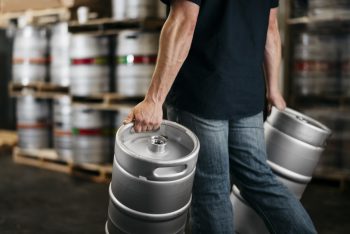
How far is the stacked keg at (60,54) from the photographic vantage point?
16.9ft

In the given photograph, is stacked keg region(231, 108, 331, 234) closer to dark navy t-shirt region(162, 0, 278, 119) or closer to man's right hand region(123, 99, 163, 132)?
dark navy t-shirt region(162, 0, 278, 119)

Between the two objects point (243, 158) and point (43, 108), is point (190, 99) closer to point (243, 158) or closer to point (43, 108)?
point (243, 158)

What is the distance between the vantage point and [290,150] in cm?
244

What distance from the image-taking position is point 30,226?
137 inches

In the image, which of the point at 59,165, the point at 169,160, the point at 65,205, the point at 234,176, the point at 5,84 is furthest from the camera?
the point at 5,84

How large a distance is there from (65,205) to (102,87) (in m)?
1.38

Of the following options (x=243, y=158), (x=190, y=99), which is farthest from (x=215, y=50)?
(x=243, y=158)

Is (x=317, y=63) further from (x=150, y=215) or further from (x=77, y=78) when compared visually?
(x=150, y=215)

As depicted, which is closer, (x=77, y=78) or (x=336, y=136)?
(x=336, y=136)

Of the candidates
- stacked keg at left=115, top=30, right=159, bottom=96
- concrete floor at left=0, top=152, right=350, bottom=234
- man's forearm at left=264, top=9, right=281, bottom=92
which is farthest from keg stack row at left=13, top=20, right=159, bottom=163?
man's forearm at left=264, top=9, right=281, bottom=92

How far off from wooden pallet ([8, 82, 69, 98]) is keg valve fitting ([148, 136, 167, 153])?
3.58 m

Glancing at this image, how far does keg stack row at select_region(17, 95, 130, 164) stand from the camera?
15.6ft

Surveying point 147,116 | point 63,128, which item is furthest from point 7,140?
point 147,116

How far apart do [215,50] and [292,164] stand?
893 mm
